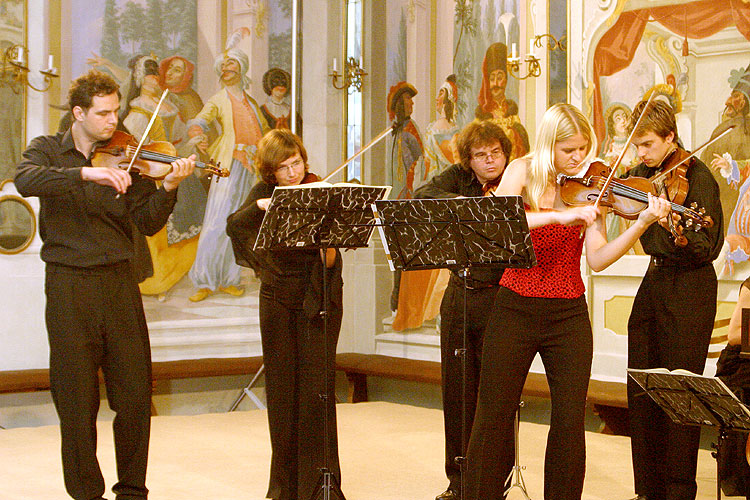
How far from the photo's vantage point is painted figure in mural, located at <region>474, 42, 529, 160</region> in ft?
23.1

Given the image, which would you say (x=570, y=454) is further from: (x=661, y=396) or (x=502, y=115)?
(x=502, y=115)

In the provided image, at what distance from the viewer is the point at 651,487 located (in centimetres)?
414

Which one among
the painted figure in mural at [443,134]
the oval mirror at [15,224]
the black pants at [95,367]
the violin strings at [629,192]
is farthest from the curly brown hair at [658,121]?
the oval mirror at [15,224]

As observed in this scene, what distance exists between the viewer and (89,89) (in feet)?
12.5

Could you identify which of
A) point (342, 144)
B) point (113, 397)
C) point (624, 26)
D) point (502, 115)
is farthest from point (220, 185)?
point (113, 397)

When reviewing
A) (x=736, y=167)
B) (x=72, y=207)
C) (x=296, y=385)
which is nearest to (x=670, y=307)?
(x=296, y=385)

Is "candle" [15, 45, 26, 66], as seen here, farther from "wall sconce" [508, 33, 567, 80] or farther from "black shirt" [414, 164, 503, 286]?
"black shirt" [414, 164, 503, 286]

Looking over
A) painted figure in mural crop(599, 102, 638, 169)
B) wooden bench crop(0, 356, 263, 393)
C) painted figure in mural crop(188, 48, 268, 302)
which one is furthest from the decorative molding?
painted figure in mural crop(599, 102, 638, 169)

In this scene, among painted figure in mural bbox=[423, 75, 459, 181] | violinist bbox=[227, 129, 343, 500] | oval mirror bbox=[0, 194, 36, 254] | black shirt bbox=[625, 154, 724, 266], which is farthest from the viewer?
painted figure in mural bbox=[423, 75, 459, 181]

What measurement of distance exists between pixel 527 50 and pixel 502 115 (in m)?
0.54

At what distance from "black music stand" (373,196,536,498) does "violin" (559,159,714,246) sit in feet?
1.10

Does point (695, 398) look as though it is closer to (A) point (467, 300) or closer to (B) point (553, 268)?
(B) point (553, 268)

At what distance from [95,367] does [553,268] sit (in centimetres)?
199

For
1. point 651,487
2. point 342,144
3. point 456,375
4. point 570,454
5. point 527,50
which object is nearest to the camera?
point 570,454
